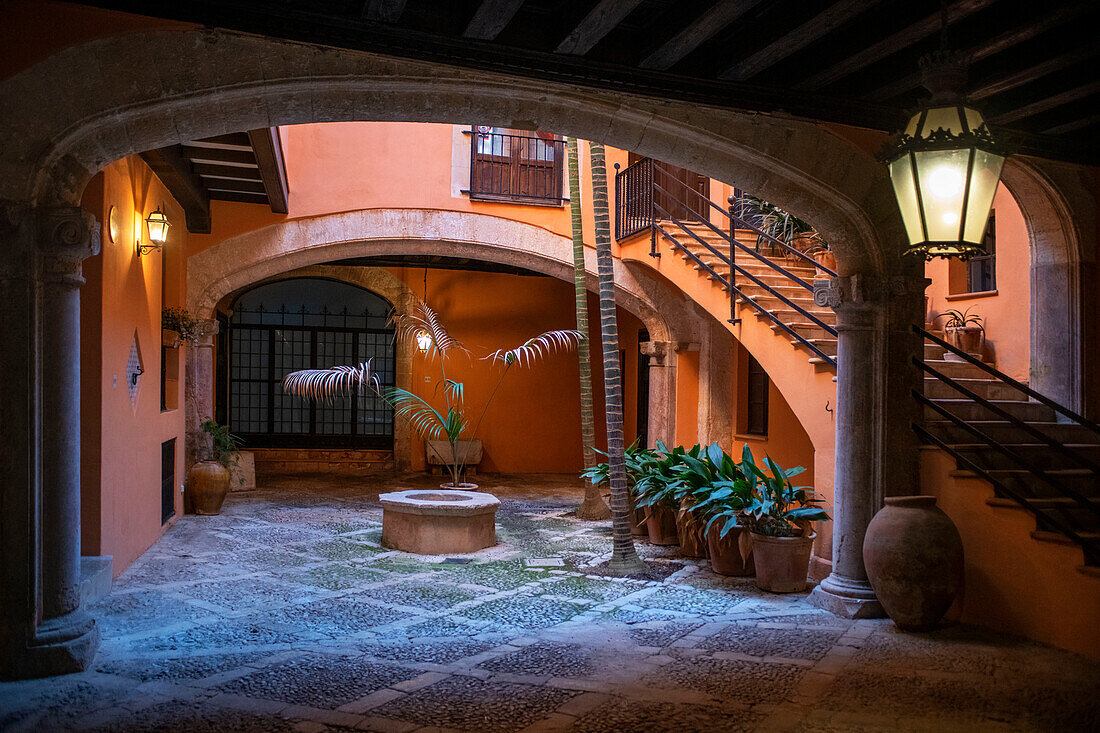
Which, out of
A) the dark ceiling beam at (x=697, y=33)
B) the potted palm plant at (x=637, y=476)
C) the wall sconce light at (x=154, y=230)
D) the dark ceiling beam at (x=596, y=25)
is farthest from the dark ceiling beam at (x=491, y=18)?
the potted palm plant at (x=637, y=476)

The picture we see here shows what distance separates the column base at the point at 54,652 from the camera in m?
3.83

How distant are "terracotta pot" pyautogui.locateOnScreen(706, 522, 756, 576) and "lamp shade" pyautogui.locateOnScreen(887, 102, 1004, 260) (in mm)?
3685

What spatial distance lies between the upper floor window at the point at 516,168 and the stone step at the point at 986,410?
19.8 feet

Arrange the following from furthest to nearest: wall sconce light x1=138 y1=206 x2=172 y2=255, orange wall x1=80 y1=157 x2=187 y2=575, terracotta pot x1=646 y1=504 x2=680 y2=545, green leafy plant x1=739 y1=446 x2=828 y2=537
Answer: terracotta pot x1=646 y1=504 x2=680 y2=545, wall sconce light x1=138 y1=206 x2=172 y2=255, green leafy plant x1=739 y1=446 x2=828 y2=537, orange wall x1=80 y1=157 x2=187 y2=575

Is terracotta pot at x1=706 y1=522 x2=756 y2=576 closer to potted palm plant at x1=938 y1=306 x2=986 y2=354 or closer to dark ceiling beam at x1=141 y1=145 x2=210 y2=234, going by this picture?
potted palm plant at x1=938 y1=306 x2=986 y2=354

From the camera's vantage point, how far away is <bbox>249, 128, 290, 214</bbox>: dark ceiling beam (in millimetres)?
6738

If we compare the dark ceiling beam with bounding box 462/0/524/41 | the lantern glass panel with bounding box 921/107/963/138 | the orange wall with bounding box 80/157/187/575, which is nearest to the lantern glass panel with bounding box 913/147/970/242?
the lantern glass panel with bounding box 921/107/963/138

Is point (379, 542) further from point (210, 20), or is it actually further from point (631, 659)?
point (210, 20)

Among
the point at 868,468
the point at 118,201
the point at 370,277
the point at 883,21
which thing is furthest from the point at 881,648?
the point at 370,277

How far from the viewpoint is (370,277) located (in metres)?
13.9

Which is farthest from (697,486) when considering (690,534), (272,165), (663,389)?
(272,165)

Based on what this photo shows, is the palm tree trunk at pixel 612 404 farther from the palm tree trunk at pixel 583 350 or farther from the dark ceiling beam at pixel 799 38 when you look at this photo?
the dark ceiling beam at pixel 799 38

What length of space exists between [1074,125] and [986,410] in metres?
2.13

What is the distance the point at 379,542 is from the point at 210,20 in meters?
5.38
